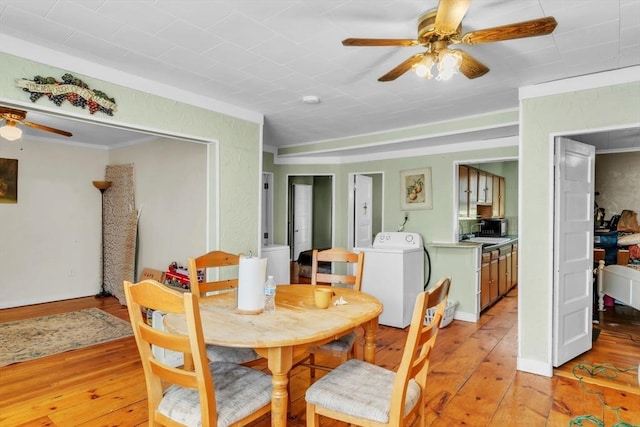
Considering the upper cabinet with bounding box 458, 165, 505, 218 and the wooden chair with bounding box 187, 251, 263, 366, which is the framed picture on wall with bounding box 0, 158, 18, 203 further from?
the upper cabinet with bounding box 458, 165, 505, 218

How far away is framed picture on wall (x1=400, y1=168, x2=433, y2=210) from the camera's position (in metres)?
4.71

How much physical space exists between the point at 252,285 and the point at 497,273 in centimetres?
430

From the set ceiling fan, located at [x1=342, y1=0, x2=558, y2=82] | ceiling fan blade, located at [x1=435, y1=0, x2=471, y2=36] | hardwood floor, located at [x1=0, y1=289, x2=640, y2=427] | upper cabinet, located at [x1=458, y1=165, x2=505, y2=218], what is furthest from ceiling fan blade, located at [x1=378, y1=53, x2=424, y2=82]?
upper cabinet, located at [x1=458, y1=165, x2=505, y2=218]

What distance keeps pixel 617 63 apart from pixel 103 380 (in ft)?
14.4

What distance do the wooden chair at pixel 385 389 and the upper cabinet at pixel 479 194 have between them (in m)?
3.51

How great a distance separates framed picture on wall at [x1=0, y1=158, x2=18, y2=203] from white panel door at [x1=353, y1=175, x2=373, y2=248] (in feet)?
15.3

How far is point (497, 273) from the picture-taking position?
16.5 feet

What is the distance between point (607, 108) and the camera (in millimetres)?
2617

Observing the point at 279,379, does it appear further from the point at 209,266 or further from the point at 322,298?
the point at 209,266

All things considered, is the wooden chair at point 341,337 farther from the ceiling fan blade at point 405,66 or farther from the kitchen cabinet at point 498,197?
the kitchen cabinet at point 498,197

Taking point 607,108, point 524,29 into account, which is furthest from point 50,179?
point 607,108

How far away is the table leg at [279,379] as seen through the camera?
4.90 ft

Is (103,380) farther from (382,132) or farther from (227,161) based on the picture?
(382,132)

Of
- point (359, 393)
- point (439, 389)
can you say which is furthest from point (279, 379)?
point (439, 389)
